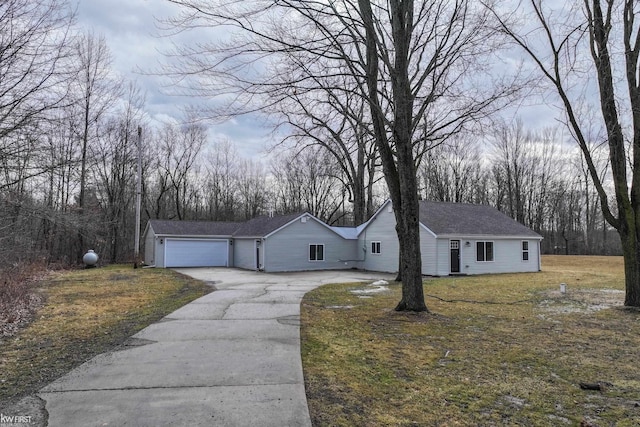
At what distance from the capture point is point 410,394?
449 cm

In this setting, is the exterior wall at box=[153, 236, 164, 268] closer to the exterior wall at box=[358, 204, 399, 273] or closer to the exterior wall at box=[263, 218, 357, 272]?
the exterior wall at box=[263, 218, 357, 272]

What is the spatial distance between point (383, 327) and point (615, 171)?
746 centimetres

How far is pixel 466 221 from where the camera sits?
24.1 metres

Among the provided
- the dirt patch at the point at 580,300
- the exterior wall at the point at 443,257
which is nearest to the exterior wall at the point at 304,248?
the exterior wall at the point at 443,257

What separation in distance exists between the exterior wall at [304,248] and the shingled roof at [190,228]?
21.6 feet

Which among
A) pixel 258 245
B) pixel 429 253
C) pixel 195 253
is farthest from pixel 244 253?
pixel 429 253

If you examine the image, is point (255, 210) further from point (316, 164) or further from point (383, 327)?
point (383, 327)

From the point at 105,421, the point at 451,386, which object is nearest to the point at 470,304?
the point at 451,386

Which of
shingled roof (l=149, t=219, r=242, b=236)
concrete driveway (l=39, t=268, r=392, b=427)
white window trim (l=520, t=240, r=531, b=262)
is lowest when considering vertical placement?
concrete driveway (l=39, t=268, r=392, b=427)

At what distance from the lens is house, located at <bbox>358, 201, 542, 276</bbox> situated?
71.0 ft

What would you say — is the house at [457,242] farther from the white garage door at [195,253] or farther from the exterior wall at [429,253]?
the white garage door at [195,253]

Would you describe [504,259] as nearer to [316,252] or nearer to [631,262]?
[316,252]

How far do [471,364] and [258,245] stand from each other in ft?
69.0

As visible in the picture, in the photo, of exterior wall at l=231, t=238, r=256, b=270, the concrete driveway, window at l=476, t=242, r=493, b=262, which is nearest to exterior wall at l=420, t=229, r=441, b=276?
window at l=476, t=242, r=493, b=262
